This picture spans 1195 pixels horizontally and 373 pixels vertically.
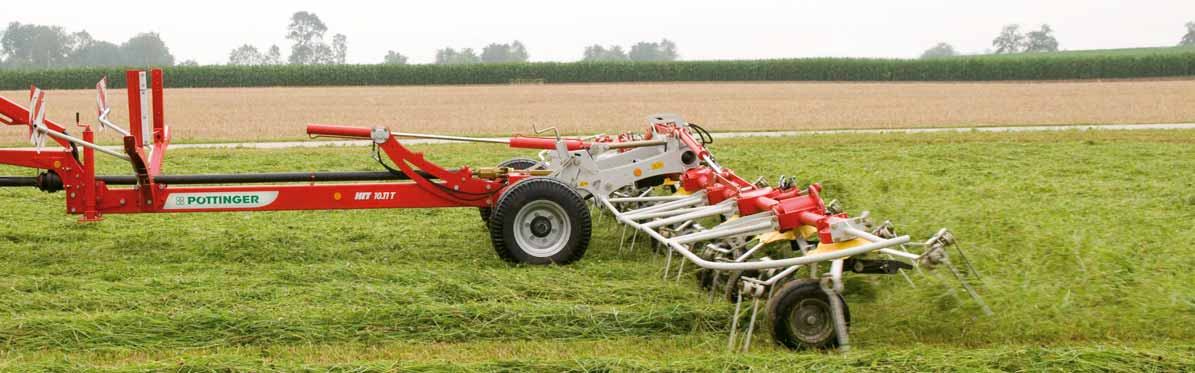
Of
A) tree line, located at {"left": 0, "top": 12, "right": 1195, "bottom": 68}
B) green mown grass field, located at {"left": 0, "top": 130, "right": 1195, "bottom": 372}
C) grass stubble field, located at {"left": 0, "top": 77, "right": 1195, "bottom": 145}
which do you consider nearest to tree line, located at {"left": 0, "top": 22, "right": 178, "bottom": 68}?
tree line, located at {"left": 0, "top": 12, "right": 1195, "bottom": 68}

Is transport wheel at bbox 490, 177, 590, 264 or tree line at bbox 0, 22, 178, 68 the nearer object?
transport wheel at bbox 490, 177, 590, 264

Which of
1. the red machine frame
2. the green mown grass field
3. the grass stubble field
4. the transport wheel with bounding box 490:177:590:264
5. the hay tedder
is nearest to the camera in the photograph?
the green mown grass field

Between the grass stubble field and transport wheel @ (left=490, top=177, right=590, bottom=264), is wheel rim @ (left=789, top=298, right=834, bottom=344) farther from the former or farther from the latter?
the grass stubble field

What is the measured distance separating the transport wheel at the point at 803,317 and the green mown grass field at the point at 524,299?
0.13 meters

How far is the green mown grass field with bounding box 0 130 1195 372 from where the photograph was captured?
18.1 feet

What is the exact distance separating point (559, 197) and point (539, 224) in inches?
10.1

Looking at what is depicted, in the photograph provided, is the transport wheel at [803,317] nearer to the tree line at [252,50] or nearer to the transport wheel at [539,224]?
the transport wheel at [539,224]

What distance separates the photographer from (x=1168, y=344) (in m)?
5.73

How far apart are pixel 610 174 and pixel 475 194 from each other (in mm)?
1129

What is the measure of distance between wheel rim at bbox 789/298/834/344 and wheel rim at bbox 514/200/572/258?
2.67 metres

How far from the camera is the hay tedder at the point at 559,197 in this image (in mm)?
6711

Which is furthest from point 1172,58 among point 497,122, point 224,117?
point 224,117

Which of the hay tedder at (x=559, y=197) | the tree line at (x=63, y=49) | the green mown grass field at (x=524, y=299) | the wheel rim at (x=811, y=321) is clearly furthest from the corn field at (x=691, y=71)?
the wheel rim at (x=811, y=321)

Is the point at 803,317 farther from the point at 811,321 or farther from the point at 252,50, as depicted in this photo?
the point at 252,50
